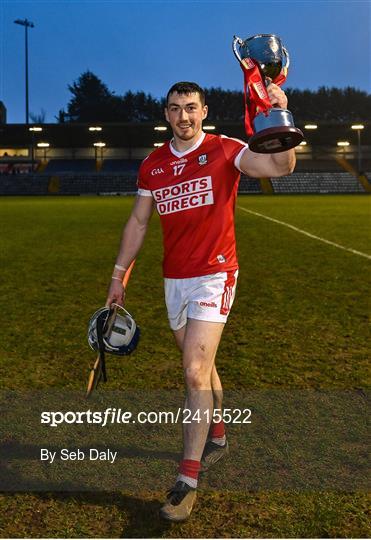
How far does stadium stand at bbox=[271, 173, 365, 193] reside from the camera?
5469 centimetres

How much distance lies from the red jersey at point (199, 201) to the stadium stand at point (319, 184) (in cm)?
5174

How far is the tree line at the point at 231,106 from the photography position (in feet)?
347

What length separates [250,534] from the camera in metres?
2.97

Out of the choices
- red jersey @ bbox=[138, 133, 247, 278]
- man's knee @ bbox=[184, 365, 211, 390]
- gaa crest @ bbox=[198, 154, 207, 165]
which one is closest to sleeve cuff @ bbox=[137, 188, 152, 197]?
red jersey @ bbox=[138, 133, 247, 278]

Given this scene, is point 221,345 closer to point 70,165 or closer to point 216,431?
point 216,431

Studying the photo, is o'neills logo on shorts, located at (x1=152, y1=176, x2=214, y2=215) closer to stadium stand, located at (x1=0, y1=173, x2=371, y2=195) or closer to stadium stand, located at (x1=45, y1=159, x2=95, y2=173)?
stadium stand, located at (x1=0, y1=173, x2=371, y2=195)

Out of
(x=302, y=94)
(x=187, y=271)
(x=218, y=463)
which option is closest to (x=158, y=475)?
(x=218, y=463)

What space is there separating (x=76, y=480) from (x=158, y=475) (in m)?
0.46

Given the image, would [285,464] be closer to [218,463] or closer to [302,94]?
[218,463]

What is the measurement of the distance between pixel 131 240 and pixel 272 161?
3.77ft

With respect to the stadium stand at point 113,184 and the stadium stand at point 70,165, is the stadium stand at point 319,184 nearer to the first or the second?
the stadium stand at point 113,184

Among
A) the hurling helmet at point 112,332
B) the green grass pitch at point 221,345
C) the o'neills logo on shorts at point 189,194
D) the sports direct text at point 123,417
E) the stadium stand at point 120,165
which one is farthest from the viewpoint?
the stadium stand at point 120,165

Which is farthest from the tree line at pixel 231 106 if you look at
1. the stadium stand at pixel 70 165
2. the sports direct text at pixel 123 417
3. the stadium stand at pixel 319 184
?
the sports direct text at pixel 123 417

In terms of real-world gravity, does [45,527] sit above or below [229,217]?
below
